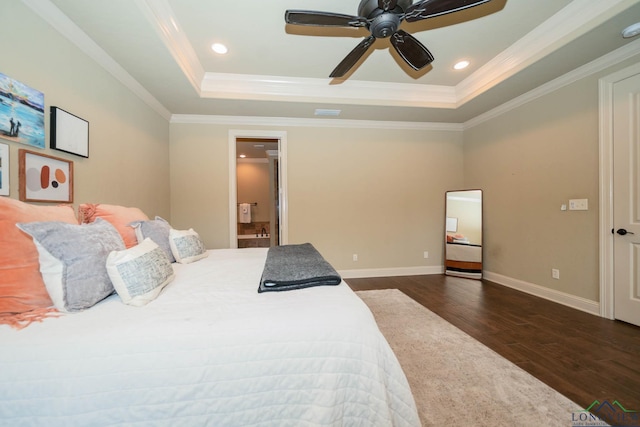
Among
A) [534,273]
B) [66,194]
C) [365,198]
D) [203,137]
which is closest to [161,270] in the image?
[66,194]

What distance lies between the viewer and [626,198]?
2338 millimetres

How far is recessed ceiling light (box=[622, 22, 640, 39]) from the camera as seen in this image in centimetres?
197

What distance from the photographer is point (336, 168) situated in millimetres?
4043

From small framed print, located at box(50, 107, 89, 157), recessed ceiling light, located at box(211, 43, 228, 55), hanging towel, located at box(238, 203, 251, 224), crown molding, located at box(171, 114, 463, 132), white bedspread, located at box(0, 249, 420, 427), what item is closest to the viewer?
white bedspread, located at box(0, 249, 420, 427)

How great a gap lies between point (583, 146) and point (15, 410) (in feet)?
14.9

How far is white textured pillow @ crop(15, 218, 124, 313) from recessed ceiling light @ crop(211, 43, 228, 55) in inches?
88.5

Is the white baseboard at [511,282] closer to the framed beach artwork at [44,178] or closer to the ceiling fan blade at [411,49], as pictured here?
the ceiling fan blade at [411,49]

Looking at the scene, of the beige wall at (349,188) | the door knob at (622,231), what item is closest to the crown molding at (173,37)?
the beige wall at (349,188)

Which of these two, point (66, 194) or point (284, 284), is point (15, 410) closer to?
point (284, 284)

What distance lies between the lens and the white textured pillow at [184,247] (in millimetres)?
2049

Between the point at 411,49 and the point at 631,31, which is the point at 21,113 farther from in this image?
the point at 631,31

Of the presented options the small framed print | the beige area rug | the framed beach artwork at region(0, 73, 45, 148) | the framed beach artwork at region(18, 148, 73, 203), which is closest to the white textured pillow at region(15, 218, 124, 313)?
the framed beach artwork at region(18, 148, 73, 203)

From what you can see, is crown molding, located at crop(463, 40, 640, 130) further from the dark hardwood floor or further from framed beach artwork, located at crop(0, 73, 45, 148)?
framed beach artwork, located at crop(0, 73, 45, 148)

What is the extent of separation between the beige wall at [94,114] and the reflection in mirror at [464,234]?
15.0 feet
